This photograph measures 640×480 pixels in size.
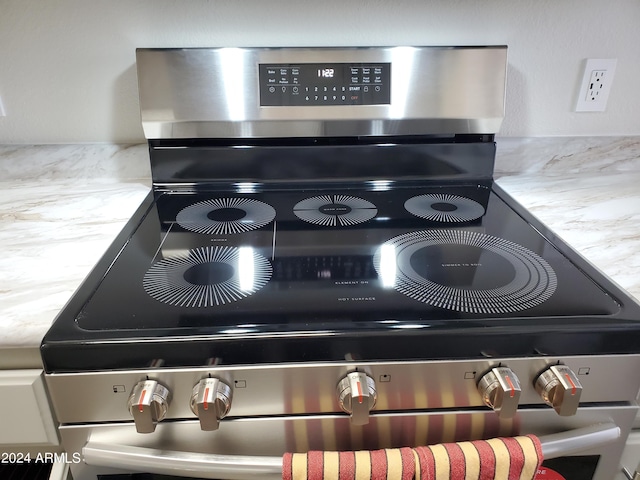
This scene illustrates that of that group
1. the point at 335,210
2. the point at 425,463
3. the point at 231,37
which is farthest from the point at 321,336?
the point at 231,37

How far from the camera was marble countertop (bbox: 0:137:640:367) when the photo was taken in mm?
722

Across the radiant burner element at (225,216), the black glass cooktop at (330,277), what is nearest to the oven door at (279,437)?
the black glass cooktop at (330,277)

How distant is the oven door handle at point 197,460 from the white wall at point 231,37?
0.71 meters

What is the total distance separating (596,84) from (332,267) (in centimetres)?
78

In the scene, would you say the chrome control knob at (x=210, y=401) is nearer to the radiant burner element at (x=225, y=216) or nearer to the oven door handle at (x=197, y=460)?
the oven door handle at (x=197, y=460)

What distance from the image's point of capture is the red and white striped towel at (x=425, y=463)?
0.61 m

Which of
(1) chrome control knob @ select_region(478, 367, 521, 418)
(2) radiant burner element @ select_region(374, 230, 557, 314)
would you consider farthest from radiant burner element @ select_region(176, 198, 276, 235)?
(1) chrome control knob @ select_region(478, 367, 521, 418)

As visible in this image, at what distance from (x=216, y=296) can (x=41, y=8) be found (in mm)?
742

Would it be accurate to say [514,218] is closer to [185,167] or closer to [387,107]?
[387,107]

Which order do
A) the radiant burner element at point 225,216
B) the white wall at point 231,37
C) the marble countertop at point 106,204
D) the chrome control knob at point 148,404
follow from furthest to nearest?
1. the white wall at point 231,37
2. the radiant burner element at point 225,216
3. the marble countertop at point 106,204
4. the chrome control knob at point 148,404

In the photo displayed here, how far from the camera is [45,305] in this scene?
2.22 feet

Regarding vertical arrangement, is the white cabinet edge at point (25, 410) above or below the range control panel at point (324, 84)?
below

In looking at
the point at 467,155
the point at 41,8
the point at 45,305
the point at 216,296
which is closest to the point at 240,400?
the point at 216,296

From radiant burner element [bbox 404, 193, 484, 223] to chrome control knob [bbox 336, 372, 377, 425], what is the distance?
→ 1.36ft
